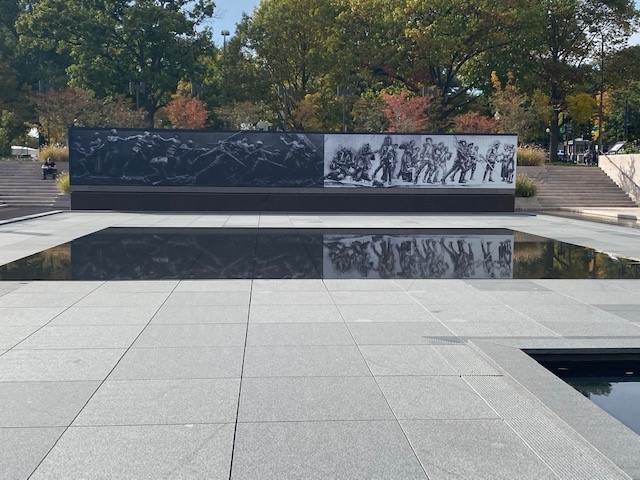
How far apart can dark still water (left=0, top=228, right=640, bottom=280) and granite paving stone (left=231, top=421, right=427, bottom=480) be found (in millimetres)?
6599

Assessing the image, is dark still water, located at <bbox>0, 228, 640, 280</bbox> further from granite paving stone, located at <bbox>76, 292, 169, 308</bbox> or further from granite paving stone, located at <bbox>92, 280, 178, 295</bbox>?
granite paving stone, located at <bbox>76, 292, 169, 308</bbox>

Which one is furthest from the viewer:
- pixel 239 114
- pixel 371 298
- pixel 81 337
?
pixel 239 114

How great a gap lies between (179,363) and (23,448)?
1.93 meters

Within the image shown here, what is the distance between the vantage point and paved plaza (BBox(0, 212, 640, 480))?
12.9 ft

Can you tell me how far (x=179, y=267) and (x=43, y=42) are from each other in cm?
4920

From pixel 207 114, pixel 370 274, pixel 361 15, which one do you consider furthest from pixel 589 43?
pixel 370 274

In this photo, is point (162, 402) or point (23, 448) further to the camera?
point (162, 402)

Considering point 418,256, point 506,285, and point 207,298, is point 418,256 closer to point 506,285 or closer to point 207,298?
point 506,285

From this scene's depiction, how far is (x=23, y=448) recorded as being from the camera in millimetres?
4062

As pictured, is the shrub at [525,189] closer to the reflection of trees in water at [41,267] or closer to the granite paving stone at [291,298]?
the reflection of trees in water at [41,267]

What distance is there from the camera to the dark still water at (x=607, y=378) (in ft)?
16.4

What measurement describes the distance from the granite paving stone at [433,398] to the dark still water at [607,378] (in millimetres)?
1072

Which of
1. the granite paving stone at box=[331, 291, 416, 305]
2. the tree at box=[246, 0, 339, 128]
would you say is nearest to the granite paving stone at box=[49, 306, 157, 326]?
the granite paving stone at box=[331, 291, 416, 305]

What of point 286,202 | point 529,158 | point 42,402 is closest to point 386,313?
point 42,402
